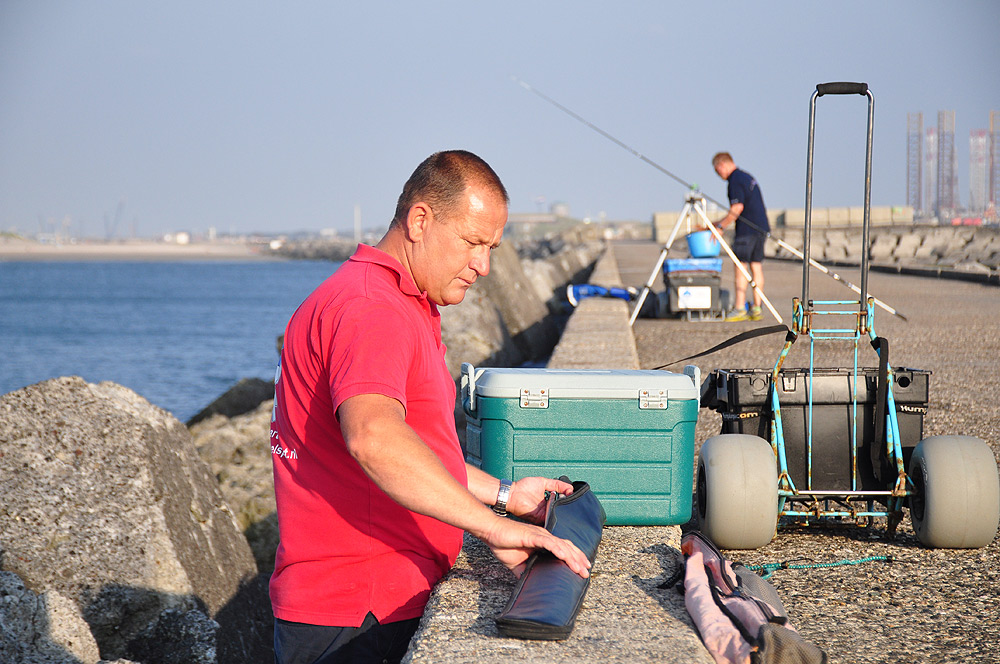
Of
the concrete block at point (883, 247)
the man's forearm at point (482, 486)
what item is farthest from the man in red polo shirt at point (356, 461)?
the concrete block at point (883, 247)

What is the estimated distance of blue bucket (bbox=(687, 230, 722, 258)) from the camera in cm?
1228

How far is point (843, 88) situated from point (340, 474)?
8.82 feet

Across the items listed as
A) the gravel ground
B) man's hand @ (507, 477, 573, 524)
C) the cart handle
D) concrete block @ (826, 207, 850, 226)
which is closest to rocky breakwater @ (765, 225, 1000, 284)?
concrete block @ (826, 207, 850, 226)

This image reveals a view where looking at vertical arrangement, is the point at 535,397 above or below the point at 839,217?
below

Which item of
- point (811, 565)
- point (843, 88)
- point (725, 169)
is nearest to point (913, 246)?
point (725, 169)

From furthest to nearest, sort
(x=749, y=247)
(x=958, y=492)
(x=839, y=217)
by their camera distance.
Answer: (x=839, y=217) → (x=749, y=247) → (x=958, y=492)

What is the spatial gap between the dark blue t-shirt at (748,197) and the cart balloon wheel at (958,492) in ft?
24.8

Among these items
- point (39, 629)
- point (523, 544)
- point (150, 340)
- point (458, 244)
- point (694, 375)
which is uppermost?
point (458, 244)

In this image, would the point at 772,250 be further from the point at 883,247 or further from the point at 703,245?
the point at 703,245

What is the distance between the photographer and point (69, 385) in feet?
13.8

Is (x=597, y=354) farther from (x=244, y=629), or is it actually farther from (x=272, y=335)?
(x=272, y=335)

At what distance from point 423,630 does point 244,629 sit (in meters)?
2.22

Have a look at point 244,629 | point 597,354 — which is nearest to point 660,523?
point 244,629

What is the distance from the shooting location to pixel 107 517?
381cm
